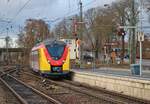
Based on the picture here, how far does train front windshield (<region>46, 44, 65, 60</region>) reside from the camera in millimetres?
36438

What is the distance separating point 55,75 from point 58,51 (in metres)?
2.06

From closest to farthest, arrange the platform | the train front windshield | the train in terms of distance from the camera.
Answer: the platform → the train → the train front windshield

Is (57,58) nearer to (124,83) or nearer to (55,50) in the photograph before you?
(55,50)

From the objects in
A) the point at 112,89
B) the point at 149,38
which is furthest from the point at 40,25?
the point at 112,89

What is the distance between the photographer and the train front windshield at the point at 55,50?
36.4 metres

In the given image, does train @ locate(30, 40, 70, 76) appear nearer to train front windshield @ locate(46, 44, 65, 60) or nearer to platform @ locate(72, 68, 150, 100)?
train front windshield @ locate(46, 44, 65, 60)

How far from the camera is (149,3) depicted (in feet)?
220

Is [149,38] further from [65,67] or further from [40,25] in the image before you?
[65,67]

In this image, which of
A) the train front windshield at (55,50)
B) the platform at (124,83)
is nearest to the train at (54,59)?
the train front windshield at (55,50)

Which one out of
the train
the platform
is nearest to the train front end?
the train

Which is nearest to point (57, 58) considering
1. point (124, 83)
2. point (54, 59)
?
point (54, 59)

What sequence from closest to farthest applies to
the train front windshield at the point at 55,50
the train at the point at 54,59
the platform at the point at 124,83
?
the platform at the point at 124,83 → the train at the point at 54,59 → the train front windshield at the point at 55,50

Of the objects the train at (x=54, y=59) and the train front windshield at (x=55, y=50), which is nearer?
the train at (x=54, y=59)

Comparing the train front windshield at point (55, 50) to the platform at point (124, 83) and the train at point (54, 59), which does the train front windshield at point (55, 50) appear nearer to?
the train at point (54, 59)
